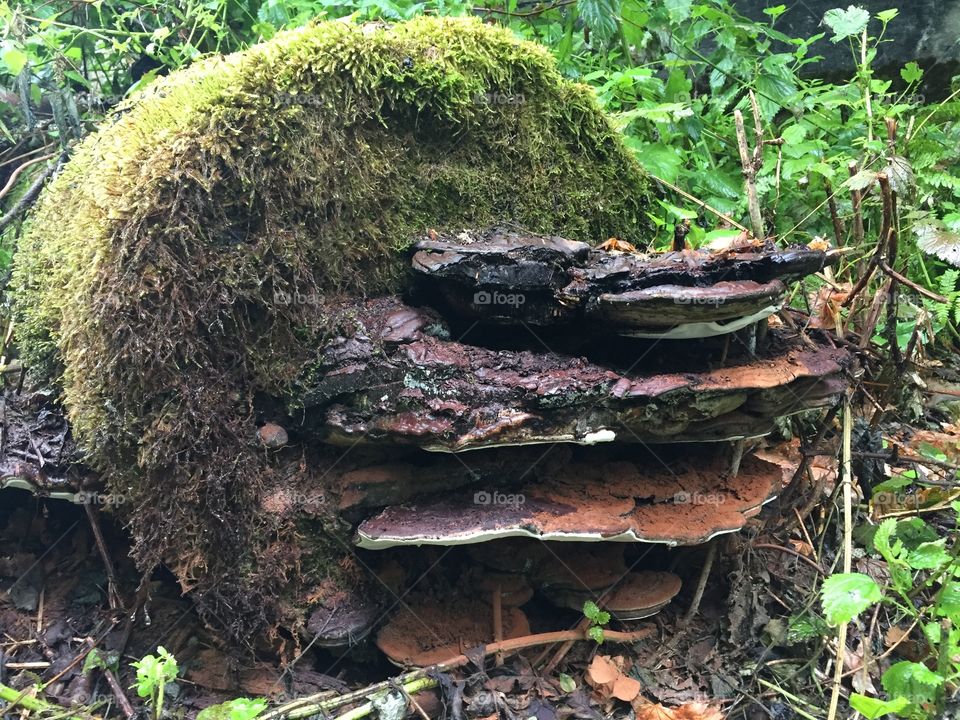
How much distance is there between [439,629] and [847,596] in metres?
1.35

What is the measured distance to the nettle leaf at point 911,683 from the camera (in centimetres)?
164

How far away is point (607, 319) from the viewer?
2104mm

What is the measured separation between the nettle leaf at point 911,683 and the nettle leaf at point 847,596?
26 centimetres

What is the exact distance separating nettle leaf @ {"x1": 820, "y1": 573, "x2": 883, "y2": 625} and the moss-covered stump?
160cm

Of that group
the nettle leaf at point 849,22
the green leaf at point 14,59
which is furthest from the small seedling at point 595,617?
the green leaf at point 14,59

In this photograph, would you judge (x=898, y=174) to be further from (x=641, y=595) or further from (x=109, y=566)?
(x=109, y=566)

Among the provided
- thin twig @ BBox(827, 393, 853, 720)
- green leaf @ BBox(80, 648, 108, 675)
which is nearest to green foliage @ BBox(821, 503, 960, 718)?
thin twig @ BBox(827, 393, 853, 720)

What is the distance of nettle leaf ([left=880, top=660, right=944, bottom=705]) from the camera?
1.64m

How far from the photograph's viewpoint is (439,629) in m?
2.26

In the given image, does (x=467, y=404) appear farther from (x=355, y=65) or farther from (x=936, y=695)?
(x=936, y=695)

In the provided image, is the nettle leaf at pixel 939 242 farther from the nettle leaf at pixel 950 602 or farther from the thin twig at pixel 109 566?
the thin twig at pixel 109 566

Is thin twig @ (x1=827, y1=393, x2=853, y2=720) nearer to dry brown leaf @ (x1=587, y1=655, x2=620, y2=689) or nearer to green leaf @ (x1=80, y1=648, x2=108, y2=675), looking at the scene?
dry brown leaf @ (x1=587, y1=655, x2=620, y2=689)

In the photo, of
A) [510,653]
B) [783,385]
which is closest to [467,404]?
[510,653]

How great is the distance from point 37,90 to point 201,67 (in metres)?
2.18
